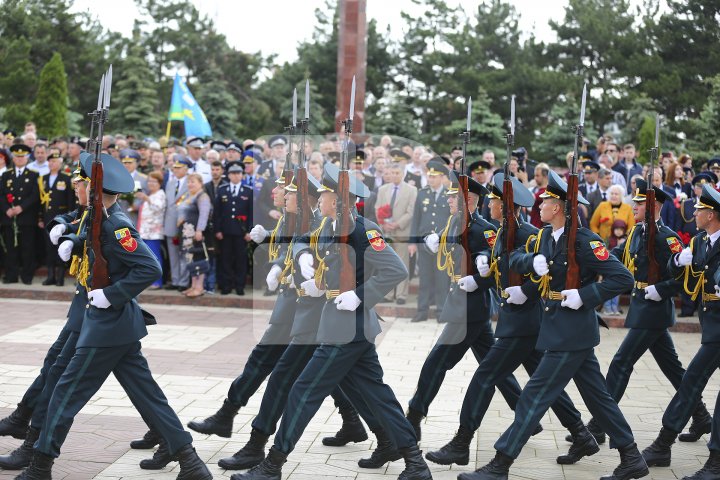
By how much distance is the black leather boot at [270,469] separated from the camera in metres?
5.94

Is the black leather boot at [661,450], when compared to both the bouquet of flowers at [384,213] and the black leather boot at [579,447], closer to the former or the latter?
the black leather boot at [579,447]

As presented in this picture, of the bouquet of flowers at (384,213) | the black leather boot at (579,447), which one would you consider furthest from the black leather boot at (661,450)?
the bouquet of flowers at (384,213)

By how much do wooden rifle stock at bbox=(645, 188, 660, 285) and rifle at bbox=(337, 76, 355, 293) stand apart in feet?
8.42

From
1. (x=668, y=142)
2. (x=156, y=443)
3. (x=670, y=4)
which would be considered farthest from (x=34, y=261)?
(x=670, y=4)

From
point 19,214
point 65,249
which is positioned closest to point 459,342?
point 65,249

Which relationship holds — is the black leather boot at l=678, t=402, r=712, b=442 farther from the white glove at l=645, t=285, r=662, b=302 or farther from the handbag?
the handbag

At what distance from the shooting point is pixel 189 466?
5918 mm

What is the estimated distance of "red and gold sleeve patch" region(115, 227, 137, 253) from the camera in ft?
19.5

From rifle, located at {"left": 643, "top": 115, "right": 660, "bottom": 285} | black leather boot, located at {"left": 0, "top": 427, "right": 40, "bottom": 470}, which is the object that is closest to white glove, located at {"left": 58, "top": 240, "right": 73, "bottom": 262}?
Answer: black leather boot, located at {"left": 0, "top": 427, "right": 40, "bottom": 470}

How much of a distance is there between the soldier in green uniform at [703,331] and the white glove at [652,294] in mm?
255

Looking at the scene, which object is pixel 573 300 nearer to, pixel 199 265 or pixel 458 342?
pixel 458 342

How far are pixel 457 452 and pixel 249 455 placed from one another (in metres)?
1.35

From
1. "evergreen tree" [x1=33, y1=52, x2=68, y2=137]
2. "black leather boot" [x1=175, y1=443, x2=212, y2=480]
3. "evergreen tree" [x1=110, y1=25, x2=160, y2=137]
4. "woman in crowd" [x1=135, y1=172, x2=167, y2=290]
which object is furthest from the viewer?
"evergreen tree" [x1=110, y1=25, x2=160, y2=137]

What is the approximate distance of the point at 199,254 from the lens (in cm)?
1338
